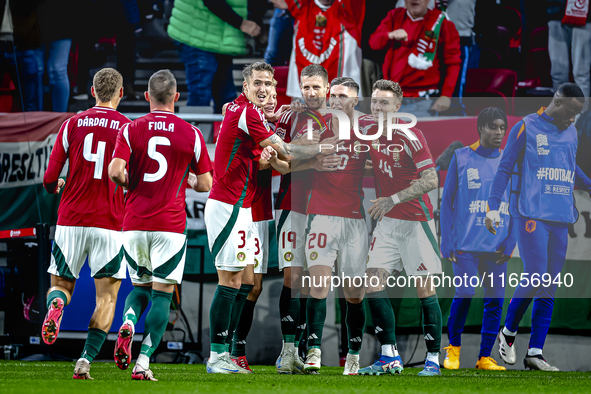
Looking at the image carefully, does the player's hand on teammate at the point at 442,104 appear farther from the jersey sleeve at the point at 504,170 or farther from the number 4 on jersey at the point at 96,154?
the number 4 on jersey at the point at 96,154

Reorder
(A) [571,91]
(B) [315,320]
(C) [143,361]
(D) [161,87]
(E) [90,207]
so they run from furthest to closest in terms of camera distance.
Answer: (A) [571,91]
(B) [315,320]
(E) [90,207]
(D) [161,87]
(C) [143,361]

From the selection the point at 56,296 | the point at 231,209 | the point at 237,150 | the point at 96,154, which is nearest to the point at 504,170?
the point at 237,150

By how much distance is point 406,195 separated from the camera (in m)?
5.11

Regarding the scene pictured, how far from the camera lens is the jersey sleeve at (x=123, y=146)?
421 centimetres

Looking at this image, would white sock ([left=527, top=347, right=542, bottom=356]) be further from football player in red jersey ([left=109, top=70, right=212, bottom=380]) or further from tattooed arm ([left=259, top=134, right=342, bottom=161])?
football player in red jersey ([left=109, top=70, right=212, bottom=380])

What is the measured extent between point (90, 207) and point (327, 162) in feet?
6.41

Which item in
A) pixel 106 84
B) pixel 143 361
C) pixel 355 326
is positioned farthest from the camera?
pixel 355 326

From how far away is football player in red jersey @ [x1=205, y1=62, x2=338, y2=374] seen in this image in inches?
183

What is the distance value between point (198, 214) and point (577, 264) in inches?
162

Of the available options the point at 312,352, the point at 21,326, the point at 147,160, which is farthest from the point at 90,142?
the point at 21,326

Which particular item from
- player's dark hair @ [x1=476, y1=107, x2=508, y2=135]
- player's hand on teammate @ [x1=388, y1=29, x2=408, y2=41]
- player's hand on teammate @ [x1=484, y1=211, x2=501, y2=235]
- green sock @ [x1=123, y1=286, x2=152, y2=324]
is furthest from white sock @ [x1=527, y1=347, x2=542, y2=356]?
green sock @ [x1=123, y1=286, x2=152, y2=324]

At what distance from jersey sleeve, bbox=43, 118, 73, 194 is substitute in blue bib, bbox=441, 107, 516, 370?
12.6ft

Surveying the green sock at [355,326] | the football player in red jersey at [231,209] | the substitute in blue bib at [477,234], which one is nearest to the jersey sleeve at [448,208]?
the substitute in blue bib at [477,234]

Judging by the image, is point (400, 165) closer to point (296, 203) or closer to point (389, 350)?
point (296, 203)
